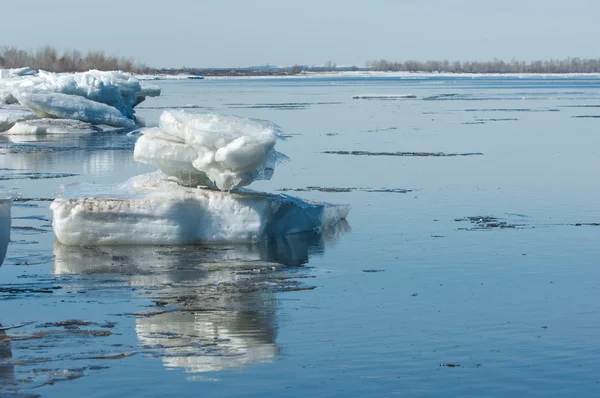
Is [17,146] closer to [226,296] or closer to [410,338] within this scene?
[226,296]

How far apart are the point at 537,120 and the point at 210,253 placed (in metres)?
26.2

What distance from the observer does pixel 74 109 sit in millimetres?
32750

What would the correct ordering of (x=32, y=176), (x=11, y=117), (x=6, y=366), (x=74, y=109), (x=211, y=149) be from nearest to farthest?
(x=6, y=366) → (x=211, y=149) → (x=32, y=176) → (x=74, y=109) → (x=11, y=117)

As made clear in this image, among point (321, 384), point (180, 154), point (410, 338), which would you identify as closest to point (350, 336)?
point (410, 338)

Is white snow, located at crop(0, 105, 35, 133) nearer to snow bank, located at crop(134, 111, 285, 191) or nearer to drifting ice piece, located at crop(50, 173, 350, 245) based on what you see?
snow bank, located at crop(134, 111, 285, 191)

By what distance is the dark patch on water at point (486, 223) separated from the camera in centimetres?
1366

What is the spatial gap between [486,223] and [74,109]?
21.3 m

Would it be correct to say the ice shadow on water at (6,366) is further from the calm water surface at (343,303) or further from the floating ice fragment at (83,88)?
the floating ice fragment at (83,88)

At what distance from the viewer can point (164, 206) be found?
12281 mm

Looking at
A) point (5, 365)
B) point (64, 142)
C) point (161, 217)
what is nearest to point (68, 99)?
point (64, 142)

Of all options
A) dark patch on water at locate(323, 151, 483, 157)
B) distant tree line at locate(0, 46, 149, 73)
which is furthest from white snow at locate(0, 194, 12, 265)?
distant tree line at locate(0, 46, 149, 73)

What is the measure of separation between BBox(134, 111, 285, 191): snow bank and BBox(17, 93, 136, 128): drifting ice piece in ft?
64.1

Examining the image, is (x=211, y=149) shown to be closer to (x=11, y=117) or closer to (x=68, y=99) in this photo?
(x=68, y=99)

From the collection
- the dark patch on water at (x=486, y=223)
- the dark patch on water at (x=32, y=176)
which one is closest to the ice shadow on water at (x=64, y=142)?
the dark patch on water at (x=32, y=176)
